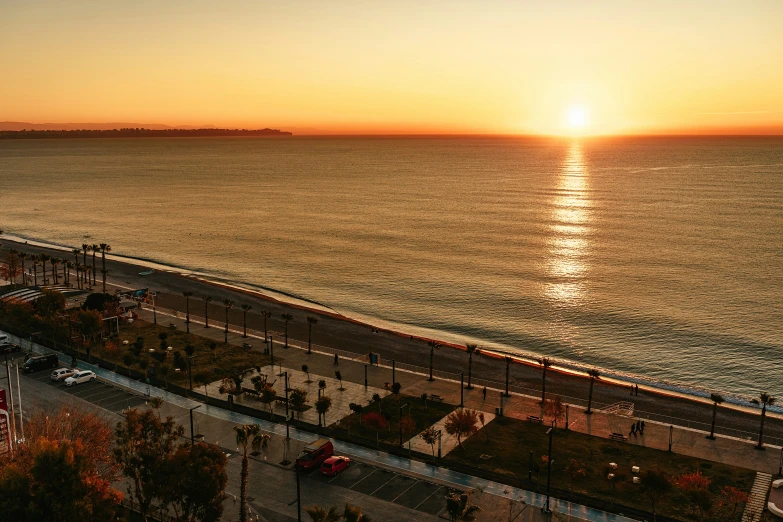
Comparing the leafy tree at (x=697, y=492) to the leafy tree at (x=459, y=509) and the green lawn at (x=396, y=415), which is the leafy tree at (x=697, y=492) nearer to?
the leafy tree at (x=459, y=509)

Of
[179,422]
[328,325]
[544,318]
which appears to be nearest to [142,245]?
[328,325]

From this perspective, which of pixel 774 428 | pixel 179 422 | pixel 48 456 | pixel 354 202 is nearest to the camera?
pixel 48 456

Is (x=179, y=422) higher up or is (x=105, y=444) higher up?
(x=105, y=444)

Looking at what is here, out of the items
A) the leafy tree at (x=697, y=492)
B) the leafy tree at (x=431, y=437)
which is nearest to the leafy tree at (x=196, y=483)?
the leafy tree at (x=431, y=437)

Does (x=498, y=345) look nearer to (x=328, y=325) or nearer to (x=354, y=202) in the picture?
(x=328, y=325)

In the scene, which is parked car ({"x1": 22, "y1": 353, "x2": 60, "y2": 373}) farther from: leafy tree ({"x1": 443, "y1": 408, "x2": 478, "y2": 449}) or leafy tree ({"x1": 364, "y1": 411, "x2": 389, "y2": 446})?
leafy tree ({"x1": 443, "y1": 408, "x2": 478, "y2": 449})
